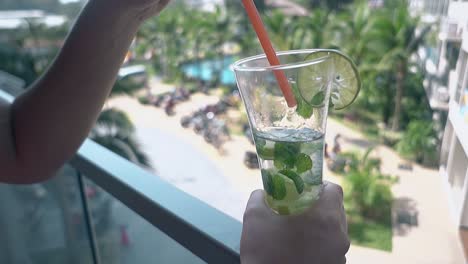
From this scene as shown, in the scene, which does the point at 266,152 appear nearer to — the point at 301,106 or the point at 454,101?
the point at 301,106

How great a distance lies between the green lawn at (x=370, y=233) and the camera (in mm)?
663

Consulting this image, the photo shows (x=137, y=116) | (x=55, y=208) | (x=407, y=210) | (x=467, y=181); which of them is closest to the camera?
(x=467, y=181)

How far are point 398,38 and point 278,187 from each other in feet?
3.41

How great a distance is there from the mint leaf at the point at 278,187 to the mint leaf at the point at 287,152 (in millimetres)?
16

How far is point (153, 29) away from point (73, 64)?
765 centimetres

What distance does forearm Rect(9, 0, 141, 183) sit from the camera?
1.80 feet

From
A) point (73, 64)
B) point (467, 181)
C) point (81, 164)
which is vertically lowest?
point (81, 164)

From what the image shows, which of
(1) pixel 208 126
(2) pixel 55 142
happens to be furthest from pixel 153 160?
(2) pixel 55 142

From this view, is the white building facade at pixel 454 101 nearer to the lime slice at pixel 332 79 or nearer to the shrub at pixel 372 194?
the lime slice at pixel 332 79

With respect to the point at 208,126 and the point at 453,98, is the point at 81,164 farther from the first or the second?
the point at 208,126

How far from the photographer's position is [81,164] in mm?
883

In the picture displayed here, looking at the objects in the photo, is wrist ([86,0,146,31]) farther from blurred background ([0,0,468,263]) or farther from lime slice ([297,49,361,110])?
lime slice ([297,49,361,110])

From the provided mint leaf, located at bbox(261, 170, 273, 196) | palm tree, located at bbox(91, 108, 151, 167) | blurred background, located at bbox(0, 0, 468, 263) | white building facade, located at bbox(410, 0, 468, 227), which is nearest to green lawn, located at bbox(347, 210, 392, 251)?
blurred background, located at bbox(0, 0, 468, 263)

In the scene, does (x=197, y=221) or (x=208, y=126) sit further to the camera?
(x=208, y=126)
